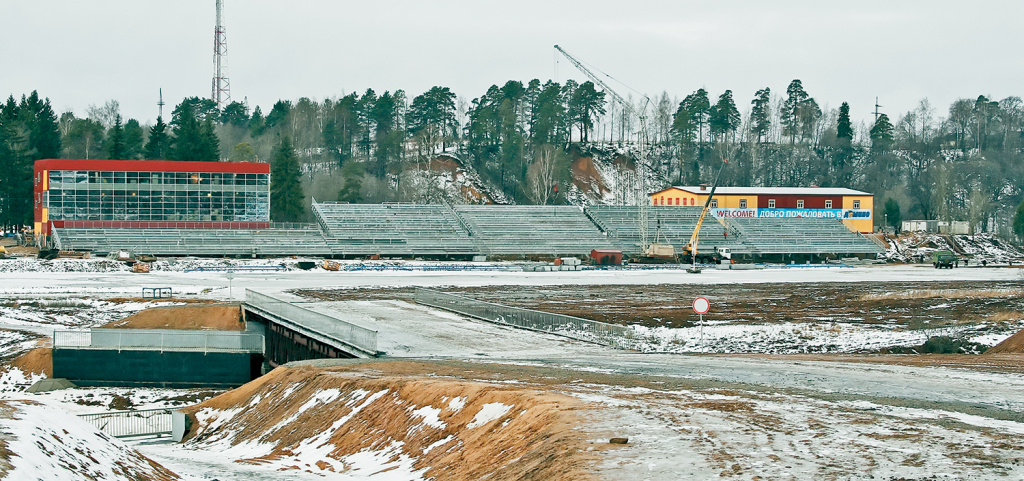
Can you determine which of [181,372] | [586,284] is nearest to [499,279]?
[586,284]

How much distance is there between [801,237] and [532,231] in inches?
1369

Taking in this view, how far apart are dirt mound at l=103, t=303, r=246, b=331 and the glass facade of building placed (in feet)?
199

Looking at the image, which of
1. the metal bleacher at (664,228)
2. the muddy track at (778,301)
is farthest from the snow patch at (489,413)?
the metal bleacher at (664,228)

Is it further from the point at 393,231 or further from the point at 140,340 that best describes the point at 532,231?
the point at 140,340

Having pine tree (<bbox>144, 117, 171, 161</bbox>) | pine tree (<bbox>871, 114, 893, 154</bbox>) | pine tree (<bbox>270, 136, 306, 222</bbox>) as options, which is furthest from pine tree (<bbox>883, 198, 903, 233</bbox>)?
pine tree (<bbox>144, 117, 171, 161</bbox>)

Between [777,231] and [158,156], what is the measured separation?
83927mm

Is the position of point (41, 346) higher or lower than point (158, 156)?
lower

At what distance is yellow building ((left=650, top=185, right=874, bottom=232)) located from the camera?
133m

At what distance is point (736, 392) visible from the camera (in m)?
22.5

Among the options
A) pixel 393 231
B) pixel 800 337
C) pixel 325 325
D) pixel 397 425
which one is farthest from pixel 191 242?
pixel 397 425

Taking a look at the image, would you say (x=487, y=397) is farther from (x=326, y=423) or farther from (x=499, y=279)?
(x=499, y=279)

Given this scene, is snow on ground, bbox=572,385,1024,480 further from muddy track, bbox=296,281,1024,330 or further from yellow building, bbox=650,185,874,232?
yellow building, bbox=650,185,874,232

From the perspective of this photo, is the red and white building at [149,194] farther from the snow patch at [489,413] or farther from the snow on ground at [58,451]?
the snow patch at [489,413]

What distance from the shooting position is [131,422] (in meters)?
33.6
